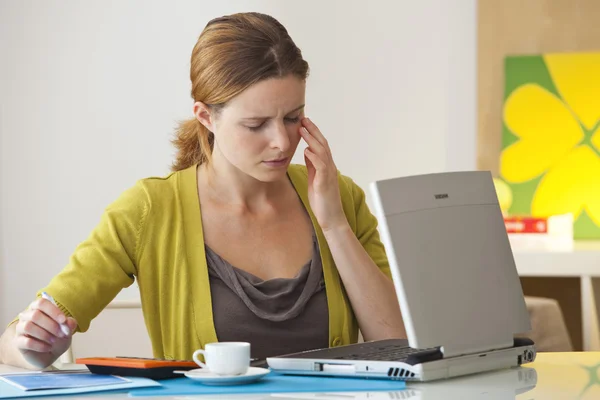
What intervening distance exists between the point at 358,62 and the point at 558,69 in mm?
823

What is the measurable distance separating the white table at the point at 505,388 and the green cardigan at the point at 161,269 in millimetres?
470

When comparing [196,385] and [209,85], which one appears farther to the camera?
[209,85]

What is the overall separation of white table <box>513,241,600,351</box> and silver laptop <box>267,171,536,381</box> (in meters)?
1.89

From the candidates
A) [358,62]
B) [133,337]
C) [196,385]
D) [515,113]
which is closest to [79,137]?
[358,62]

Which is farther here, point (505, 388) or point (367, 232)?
point (367, 232)

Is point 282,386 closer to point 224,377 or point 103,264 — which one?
point 224,377

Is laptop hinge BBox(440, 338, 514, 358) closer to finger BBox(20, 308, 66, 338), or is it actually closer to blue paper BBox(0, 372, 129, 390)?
blue paper BBox(0, 372, 129, 390)

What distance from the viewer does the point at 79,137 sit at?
12.9ft

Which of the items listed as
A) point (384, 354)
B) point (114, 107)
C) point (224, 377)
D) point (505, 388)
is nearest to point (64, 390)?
point (224, 377)

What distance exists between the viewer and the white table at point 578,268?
10.6 ft

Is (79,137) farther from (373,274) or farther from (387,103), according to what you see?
(373,274)

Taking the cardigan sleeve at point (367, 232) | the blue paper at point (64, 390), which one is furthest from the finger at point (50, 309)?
the cardigan sleeve at point (367, 232)

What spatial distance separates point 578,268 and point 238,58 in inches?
75.9

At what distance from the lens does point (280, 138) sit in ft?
5.69
